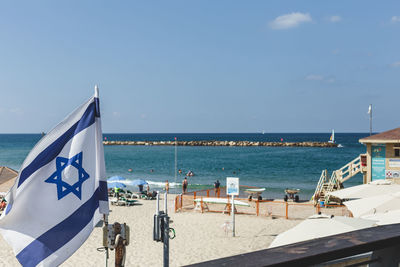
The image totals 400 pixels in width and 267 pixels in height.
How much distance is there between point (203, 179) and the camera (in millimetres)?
50062

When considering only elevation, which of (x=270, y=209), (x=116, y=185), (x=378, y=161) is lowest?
(x=270, y=209)

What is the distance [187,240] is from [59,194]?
11.2 metres

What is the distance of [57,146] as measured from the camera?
510 cm

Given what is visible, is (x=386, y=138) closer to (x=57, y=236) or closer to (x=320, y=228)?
(x=320, y=228)

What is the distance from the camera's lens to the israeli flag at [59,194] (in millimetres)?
4637

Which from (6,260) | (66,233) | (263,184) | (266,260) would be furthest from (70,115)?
(263,184)

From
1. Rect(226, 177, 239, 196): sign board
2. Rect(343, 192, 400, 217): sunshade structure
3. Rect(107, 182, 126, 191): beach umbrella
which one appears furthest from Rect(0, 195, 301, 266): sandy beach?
Rect(107, 182, 126, 191): beach umbrella

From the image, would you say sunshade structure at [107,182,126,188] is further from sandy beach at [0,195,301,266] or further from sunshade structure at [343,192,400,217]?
sunshade structure at [343,192,400,217]

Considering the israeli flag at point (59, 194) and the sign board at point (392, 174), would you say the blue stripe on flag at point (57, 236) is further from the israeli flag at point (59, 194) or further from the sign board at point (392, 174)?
the sign board at point (392, 174)

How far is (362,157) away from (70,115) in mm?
23802

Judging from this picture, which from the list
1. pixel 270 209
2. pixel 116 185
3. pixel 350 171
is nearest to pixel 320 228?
pixel 270 209

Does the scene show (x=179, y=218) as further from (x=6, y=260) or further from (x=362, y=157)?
(x=362, y=157)

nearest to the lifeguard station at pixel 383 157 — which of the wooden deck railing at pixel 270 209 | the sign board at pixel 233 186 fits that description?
the wooden deck railing at pixel 270 209

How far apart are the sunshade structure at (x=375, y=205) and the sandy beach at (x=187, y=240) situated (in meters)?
3.68
